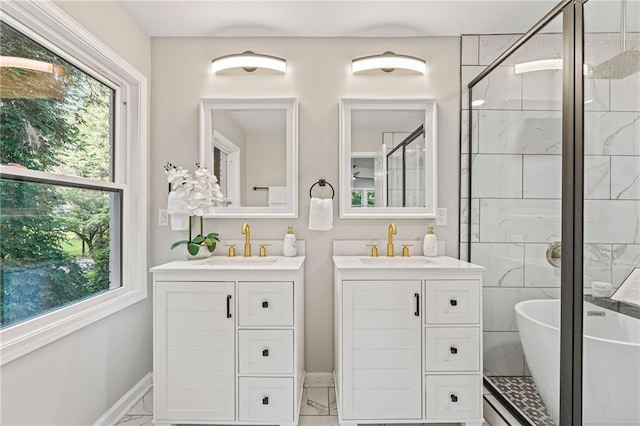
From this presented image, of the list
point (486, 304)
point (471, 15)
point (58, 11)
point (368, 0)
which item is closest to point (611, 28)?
point (471, 15)

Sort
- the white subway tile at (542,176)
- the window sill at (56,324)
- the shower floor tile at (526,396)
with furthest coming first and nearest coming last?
the shower floor tile at (526,396) < the white subway tile at (542,176) < the window sill at (56,324)

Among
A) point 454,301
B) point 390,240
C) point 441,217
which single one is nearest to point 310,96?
point 390,240

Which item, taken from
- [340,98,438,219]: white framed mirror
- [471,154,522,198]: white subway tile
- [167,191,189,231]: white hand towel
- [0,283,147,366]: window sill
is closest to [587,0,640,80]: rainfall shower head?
[471,154,522,198]: white subway tile

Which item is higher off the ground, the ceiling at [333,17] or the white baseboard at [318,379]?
the ceiling at [333,17]

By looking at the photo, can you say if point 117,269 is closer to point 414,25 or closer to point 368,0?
point 368,0

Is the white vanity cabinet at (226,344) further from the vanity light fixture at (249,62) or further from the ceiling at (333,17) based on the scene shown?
the ceiling at (333,17)

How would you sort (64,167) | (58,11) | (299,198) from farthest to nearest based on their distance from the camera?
(299,198) < (64,167) < (58,11)

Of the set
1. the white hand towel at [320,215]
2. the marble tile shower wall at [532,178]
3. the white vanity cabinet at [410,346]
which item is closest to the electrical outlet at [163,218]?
the white hand towel at [320,215]

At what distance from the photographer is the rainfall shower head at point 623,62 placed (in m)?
1.18

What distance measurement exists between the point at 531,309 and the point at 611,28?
4.14 feet

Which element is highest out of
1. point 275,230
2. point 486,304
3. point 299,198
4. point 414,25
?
point 414,25

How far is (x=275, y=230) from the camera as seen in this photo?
7.74 feet

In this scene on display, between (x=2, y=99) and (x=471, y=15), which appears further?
(x=471, y=15)

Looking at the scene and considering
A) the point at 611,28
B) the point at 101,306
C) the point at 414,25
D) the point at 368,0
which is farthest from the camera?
the point at 414,25
